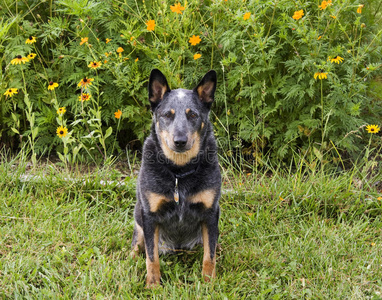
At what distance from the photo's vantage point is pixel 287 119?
14.0ft

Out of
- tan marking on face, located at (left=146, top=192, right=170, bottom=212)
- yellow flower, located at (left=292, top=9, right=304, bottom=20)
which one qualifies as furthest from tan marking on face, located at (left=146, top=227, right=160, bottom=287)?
yellow flower, located at (left=292, top=9, right=304, bottom=20)

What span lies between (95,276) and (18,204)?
1.31m

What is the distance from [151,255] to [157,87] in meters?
1.23

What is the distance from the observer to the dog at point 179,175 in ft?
9.14

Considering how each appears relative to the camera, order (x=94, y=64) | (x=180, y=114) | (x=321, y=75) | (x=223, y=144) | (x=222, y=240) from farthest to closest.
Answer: (x=223, y=144) < (x=94, y=64) < (x=321, y=75) < (x=222, y=240) < (x=180, y=114)

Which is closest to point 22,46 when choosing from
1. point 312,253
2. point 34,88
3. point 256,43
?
point 34,88

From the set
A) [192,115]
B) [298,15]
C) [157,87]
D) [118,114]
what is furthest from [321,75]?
[118,114]

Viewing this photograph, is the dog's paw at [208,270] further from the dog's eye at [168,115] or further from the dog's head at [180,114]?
the dog's eye at [168,115]

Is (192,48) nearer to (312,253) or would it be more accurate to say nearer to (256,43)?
(256,43)

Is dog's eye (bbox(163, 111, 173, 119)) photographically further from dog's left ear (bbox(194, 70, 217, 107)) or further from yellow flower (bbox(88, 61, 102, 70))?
yellow flower (bbox(88, 61, 102, 70))

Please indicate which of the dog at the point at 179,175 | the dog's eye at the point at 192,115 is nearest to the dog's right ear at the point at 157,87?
the dog at the point at 179,175

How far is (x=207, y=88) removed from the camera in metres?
2.96

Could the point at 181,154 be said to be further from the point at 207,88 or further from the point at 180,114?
the point at 207,88

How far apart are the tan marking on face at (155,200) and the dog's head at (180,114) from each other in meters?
0.28
